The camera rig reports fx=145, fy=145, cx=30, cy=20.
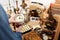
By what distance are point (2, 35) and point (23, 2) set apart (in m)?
1.08

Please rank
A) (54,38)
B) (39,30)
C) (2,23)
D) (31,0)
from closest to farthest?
1. (2,23)
2. (54,38)
3. (39,30)
4. (31,0)

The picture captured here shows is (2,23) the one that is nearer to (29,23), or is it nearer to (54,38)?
(54,38)

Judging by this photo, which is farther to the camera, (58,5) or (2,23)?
(58,5)

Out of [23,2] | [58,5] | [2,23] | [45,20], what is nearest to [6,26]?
[2,23]

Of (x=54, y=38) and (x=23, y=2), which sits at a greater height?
(x=23, y=2)

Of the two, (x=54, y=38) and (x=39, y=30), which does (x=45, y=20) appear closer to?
(x=39, y=30)

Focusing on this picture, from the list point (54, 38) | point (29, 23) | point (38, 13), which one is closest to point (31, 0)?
point (38, 13)

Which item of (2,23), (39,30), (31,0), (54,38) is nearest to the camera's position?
(2,23)

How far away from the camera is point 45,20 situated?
69.8 inches

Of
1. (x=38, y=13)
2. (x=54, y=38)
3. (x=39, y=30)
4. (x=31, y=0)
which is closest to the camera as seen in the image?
(x=54, y=38)

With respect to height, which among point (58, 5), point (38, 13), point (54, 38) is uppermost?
point (58, 5)

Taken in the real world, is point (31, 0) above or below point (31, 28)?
above

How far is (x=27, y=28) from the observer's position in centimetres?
171

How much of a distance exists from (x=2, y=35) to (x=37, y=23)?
831 mm
